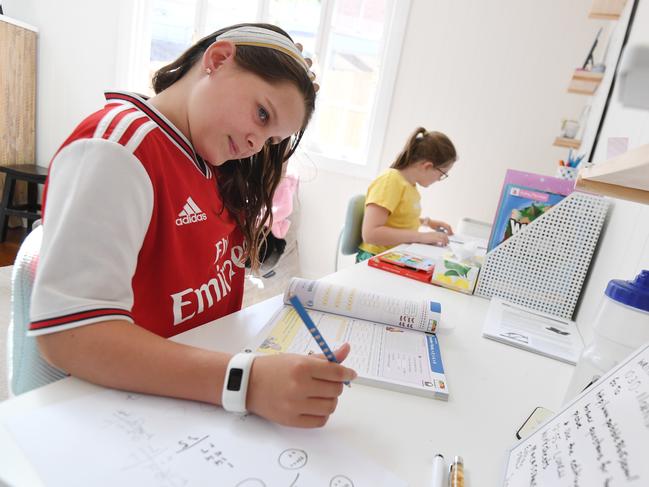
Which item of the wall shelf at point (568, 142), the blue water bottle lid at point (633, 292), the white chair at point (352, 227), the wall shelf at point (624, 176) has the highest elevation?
the wall shelf at point (568, 142)

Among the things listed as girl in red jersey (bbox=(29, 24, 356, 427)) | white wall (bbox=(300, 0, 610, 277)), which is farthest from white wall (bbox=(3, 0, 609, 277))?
girl in red jersey (bbox=(29, 24, 356, 427))

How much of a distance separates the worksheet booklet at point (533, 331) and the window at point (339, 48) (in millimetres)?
1995

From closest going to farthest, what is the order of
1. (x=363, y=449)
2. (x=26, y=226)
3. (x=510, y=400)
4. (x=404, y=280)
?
(x=363, y=449) < (x=510, y=400) < (x=404, y=280) < (x=26, y=226)

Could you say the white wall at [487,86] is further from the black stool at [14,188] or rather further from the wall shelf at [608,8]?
the black stool at [14,188]

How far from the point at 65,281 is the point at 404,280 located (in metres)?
0.85

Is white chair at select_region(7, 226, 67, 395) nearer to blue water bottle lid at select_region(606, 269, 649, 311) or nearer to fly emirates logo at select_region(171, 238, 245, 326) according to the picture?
fly emirates logo at select_region(171, 238, 245, 326)

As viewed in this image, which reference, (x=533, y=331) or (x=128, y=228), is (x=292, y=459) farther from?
(x=533, y=331)

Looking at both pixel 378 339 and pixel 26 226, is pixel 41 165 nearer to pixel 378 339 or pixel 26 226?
pixel 26 226

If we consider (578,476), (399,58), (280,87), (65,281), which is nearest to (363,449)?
(578,476)

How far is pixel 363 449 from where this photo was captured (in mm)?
435

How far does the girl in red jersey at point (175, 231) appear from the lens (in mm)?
433

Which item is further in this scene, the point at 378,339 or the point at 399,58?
the point at 399,58

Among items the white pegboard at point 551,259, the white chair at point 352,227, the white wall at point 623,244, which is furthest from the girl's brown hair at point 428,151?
the white pegboard at point 551,259

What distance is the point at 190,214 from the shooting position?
2.24ft
